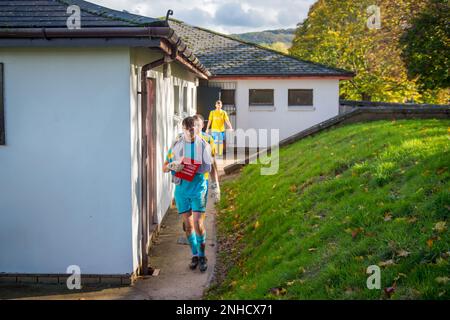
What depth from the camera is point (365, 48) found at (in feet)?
98.4

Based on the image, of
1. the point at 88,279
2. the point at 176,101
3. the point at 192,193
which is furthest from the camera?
the point at 176,101

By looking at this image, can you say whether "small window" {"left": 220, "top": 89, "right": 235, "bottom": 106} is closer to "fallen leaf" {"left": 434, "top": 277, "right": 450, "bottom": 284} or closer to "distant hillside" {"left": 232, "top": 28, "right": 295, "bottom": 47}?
"fallen leaf" {"left": 434, "top": 277, "right": 450, "bottom": 284}

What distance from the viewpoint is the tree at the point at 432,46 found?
49.2ft

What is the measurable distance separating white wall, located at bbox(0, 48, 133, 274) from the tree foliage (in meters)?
23.9

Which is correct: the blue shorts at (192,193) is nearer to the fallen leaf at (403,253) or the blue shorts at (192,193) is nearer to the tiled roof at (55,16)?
the tiled roof at (55,16)

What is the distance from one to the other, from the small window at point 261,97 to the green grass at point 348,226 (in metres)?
11.5

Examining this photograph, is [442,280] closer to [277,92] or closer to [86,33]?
[86,33]

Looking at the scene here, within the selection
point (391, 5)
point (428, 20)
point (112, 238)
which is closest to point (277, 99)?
point (428, 20)

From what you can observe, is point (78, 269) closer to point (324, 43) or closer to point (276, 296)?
point (276, 296)

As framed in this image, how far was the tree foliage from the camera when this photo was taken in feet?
94.5

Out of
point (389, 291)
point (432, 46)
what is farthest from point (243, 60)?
point (389, 291)

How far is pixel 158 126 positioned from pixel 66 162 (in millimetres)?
2859

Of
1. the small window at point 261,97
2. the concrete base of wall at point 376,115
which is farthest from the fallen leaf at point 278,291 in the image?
the small window at point 261,97

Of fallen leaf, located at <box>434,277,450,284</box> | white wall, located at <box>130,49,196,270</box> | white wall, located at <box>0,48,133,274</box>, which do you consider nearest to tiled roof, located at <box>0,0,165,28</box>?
white wall, located at <box>0,48,133,274</box>
